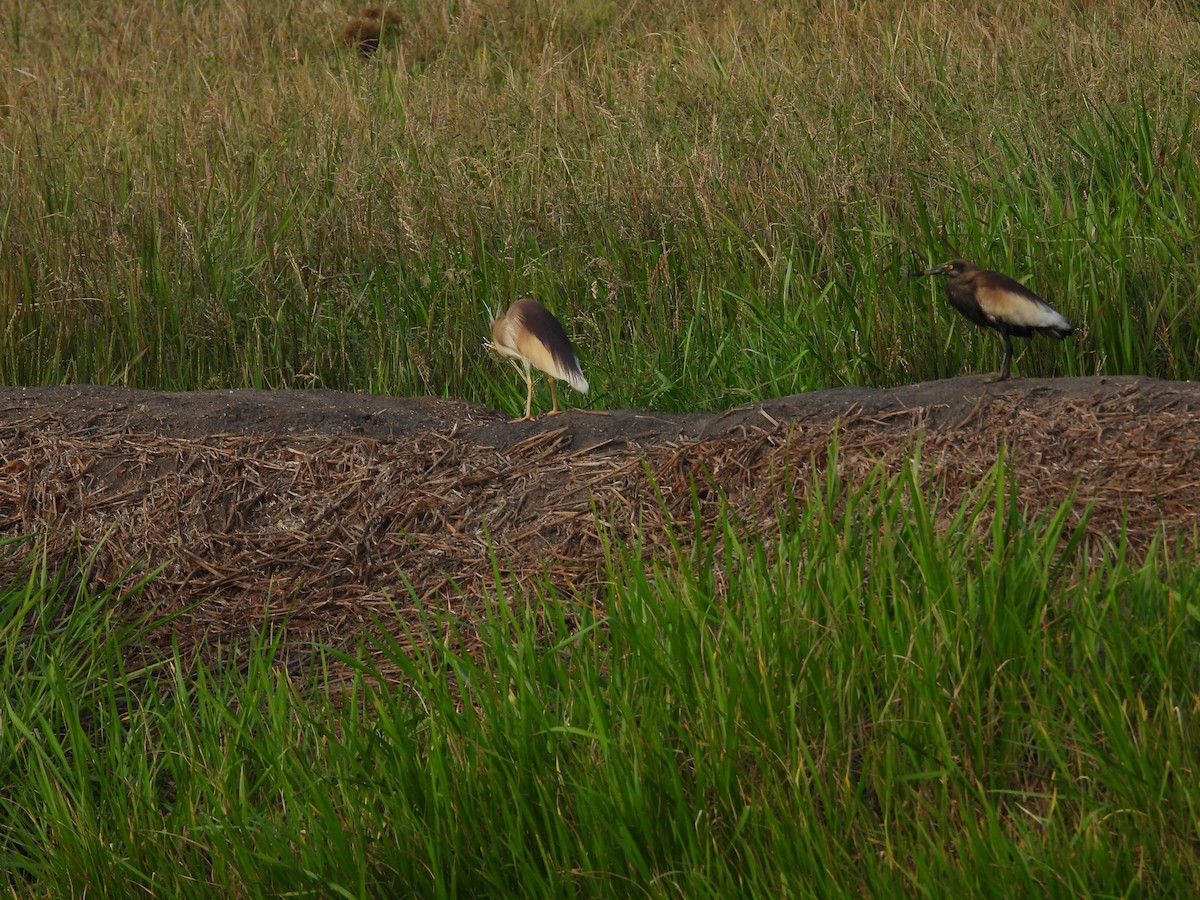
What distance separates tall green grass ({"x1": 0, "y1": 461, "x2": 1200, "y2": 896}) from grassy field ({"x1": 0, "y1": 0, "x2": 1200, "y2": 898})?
0.5 inches

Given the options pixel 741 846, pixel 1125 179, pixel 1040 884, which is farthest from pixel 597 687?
pixel 1125 179

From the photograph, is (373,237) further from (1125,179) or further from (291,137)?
(1125,179)

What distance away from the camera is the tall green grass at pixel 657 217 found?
4535mm

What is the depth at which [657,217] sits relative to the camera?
221 inches

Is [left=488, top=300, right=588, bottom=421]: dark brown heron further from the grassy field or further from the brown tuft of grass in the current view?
the brown tuft of grass

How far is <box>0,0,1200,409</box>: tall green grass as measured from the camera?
454cm

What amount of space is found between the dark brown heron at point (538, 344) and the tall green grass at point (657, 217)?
60 cm

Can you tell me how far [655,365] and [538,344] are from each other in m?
0.90

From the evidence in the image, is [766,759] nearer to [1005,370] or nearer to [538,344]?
[1005,370]

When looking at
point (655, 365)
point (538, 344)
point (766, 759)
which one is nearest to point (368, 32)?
point (655, 365)

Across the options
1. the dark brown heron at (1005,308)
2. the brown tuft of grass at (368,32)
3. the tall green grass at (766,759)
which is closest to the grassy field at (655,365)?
the tall green grass at (766,759)

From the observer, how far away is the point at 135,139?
23.4 feet

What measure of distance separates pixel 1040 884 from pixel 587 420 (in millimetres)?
2227

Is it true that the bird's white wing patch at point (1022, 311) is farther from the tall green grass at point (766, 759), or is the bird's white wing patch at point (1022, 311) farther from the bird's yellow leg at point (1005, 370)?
the tall green grass at point (766, 759)
